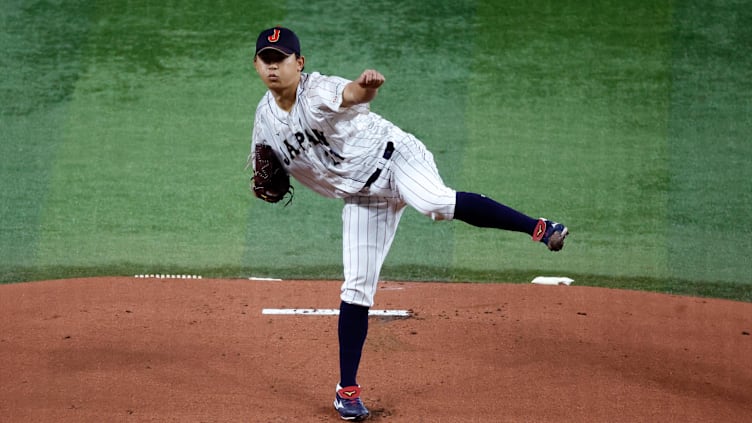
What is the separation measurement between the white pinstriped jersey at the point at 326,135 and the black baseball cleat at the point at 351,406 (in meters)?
0.86

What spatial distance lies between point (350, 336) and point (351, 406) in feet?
1.00

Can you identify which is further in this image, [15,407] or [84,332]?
[84,332]

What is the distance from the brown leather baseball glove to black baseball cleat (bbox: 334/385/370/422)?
90 centimetres

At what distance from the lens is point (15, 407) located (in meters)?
4.14

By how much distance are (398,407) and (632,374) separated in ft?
4.18

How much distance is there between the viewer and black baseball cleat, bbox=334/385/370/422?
409cm

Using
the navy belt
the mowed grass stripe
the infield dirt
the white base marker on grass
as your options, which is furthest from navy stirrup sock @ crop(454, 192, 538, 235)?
the mowed grass stripe

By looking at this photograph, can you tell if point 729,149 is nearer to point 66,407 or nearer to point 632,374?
point 632,374

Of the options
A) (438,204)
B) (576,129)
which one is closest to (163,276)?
(438,204)

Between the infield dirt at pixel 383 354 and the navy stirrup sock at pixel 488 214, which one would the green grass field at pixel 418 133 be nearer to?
the infield dirt at pixel 383 354

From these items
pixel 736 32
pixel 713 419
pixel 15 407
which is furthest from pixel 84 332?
pixel 736 32

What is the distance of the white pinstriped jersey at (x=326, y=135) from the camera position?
380 centimetres

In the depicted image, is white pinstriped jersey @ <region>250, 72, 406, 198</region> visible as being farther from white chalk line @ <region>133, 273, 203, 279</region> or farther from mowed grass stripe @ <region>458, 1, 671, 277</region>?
mowed grass stripe @ <region>458, 1, 671, 277</region>

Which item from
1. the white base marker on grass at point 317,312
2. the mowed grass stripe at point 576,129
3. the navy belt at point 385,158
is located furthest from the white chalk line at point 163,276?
the navy belt at point 385,158
